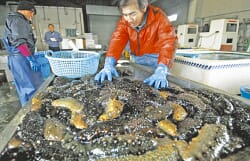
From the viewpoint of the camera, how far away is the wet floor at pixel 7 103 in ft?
8.12

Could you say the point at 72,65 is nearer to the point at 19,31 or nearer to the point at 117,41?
the point at 117,41

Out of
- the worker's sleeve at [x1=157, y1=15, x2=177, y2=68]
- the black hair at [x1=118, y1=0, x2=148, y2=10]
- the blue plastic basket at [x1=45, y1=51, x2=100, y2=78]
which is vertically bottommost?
the blue plastic basket at [x1=45, y1=51, x2=100, y2=78]

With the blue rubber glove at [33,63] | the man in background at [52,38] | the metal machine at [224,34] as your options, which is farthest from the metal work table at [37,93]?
the man in background at [52,38]

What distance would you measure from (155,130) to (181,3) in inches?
298

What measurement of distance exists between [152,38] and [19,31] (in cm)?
188

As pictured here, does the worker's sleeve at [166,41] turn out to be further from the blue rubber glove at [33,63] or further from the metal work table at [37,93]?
the blue rubber glove at [33,63]

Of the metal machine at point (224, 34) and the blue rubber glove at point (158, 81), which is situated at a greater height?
the metal machine at point (224, 34)

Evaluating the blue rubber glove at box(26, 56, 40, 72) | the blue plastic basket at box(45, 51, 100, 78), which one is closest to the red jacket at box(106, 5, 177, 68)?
the blue plastic basket at box(45, 51, 100, 78)

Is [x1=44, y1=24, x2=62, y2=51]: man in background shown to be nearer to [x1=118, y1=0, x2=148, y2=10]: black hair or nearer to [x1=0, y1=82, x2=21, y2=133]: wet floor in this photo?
[x1=0, y1=82, x2=21, y2=133]: wet floor

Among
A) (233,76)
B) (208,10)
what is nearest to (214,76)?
(233,76)

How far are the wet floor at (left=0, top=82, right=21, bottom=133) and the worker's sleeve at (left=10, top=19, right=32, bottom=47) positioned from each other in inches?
45.7

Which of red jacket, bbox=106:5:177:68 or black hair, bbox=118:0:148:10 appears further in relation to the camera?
red jacket, bbox=106:5:177:68

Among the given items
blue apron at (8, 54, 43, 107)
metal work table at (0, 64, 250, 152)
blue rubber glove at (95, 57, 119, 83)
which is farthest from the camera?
blue apron at (8, 54, 43, 107)

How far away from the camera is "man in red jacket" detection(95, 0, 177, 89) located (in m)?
1.28
